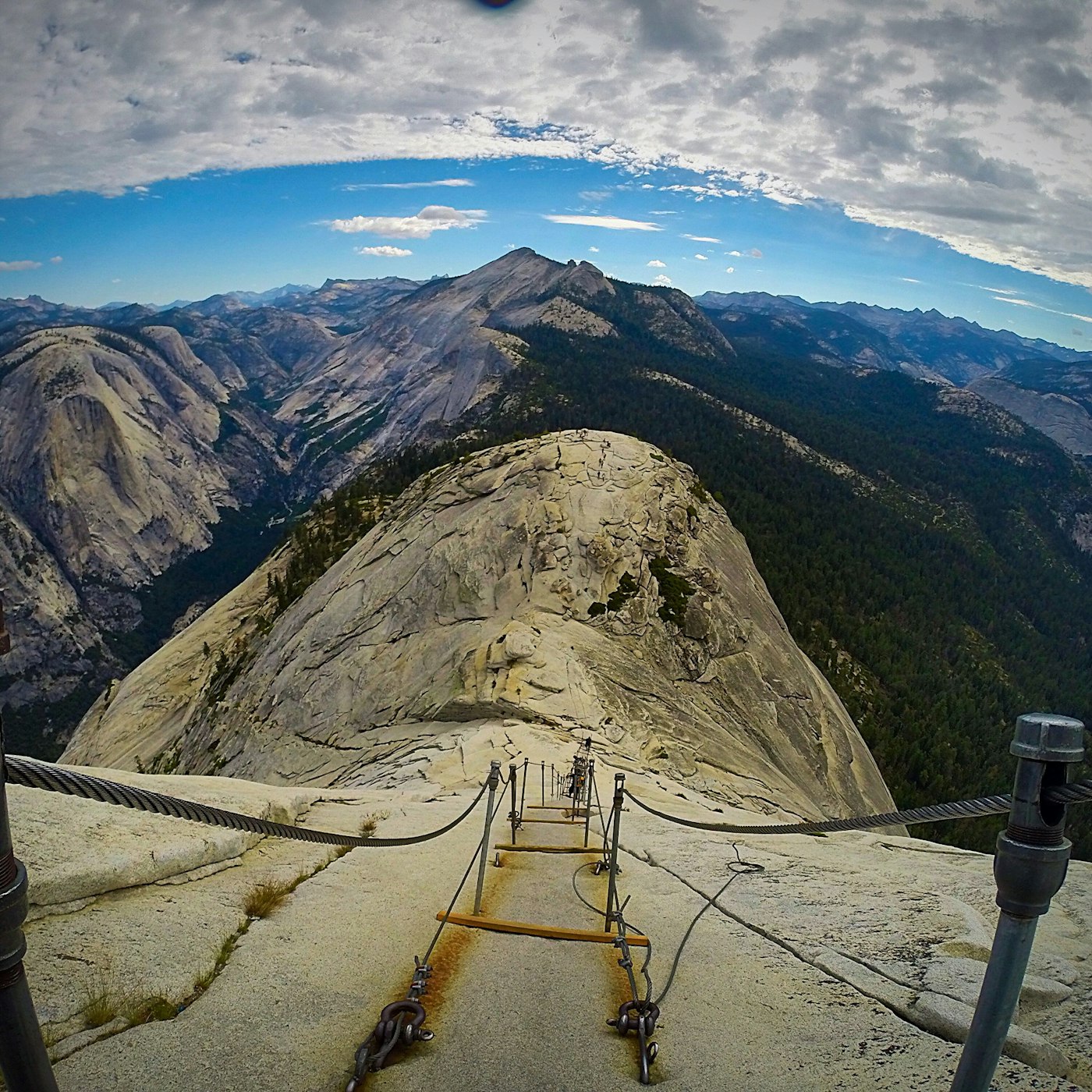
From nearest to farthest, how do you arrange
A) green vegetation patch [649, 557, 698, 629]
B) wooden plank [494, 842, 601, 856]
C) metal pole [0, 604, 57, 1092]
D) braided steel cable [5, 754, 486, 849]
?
metal pole [0, 604, 57, 1092] < braided steel cable [5, 754, 486, 849] < wooden plank [494, 842, 601, 856] < green vegetation patch [649, 557, 698, 629]

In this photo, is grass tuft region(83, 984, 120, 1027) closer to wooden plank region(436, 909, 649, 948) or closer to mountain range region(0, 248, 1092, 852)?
wooden plank region(436, 909, 649, 948)

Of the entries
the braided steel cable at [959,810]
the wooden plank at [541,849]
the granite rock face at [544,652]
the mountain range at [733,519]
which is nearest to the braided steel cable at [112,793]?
the braided steel cable at [959,810]

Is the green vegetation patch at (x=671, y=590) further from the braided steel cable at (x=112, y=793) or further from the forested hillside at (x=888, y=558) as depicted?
the forested hillside at (x=888, y=558)

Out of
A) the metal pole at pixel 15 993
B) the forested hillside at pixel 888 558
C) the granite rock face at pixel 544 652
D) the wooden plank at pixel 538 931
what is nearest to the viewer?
the metal pole at pixel 15 993

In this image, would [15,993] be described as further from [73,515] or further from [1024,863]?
[73,515]

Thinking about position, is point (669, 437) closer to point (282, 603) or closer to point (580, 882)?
point (282, 603)

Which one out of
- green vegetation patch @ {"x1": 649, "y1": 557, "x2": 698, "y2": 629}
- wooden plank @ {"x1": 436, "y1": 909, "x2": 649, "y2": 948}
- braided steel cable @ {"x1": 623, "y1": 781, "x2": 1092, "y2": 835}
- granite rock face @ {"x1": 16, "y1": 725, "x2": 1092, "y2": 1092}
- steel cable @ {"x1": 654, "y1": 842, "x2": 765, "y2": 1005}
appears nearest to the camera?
braided steel cable @ {"x1": 623, "y1": 781, "x2": 1092, "y2": 835}

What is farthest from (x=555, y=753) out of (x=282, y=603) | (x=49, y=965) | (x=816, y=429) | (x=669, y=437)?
(x=816, y=429)

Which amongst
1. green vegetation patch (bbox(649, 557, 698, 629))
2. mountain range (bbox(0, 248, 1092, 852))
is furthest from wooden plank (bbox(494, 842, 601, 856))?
mountain range (bbox(0, 248, 1092, 852))

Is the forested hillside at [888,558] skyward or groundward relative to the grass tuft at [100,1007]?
groundward
